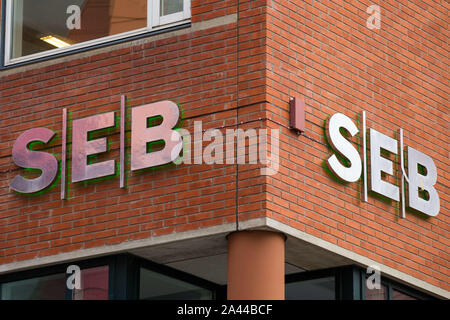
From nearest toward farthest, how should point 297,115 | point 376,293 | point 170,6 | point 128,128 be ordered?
point 297,115, point 128,128, point 376,293, point 170,6

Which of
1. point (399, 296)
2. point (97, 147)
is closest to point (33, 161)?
point (97, 147)

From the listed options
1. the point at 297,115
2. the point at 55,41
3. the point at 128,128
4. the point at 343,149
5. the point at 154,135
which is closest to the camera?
the point at 297,115

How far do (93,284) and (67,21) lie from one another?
3.42m

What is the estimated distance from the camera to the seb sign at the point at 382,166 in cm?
1488

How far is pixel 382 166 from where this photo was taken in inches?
605

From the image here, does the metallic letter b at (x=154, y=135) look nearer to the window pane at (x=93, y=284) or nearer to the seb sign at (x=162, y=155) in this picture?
the seb sign at (x=162, y=155)

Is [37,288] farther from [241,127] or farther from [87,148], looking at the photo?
[241,127]

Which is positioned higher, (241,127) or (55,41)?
(55,41)

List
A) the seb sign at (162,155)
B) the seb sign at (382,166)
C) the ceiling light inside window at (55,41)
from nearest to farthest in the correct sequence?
the seb sign at (162,155) → the seb sign at (382,166) → the ceiling light inside window at (55,41)

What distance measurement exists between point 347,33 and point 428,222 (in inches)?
98.6

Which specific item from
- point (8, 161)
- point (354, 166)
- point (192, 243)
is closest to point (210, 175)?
point (192, 243)

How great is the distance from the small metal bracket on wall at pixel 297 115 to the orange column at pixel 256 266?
1217 millimetres

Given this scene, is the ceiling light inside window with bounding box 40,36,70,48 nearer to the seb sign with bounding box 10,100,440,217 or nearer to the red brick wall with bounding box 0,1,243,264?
the red brick wall with bounding box 0,1,243,264

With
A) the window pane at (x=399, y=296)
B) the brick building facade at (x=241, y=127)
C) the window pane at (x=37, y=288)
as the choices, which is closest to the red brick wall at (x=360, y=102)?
the brick building facade at (x=241, y=127)
